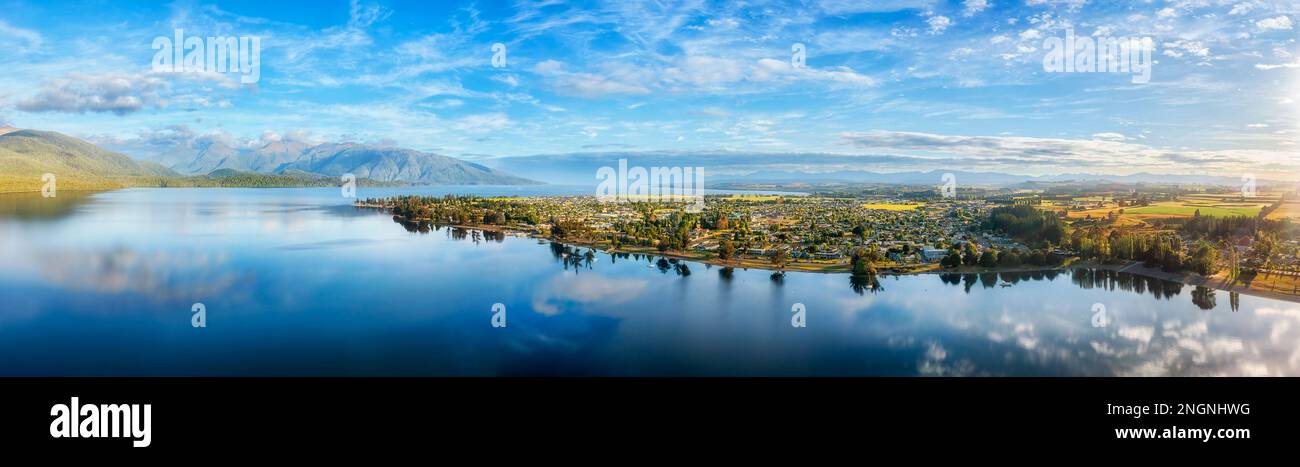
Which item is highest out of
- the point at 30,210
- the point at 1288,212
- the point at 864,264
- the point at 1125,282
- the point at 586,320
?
the point at 30,210

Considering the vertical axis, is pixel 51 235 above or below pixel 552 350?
above

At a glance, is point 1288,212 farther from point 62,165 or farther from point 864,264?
point 62,165

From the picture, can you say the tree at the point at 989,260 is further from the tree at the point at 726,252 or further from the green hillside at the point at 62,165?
the green hillside at the point at 62,165

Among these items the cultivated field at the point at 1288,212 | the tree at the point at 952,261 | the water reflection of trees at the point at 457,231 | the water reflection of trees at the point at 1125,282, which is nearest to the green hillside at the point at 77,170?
the water reflection of trees at the point at 457,231

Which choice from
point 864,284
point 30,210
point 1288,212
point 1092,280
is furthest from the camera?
point 30,210

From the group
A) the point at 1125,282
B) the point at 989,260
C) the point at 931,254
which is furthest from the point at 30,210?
the point at 1125,282
